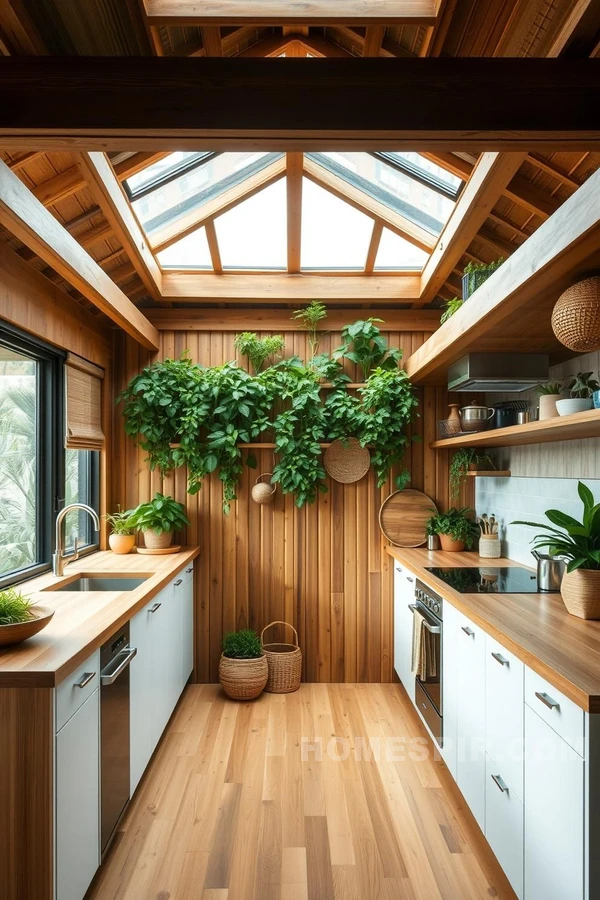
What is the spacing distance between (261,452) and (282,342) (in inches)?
31.6

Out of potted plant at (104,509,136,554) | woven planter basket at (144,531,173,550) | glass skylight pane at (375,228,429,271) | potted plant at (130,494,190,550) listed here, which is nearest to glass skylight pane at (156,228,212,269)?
glass skylight pane at (375,228,429,271)

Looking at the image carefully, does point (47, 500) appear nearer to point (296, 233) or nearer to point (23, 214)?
point (23, 214)

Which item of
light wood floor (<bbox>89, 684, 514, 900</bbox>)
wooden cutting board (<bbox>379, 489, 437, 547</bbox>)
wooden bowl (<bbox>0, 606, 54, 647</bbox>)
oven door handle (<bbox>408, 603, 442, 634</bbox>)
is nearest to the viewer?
wooden bowl (<bbox>0, 606, 54, 647</bbox>)

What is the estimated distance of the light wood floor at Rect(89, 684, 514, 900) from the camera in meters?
2.14

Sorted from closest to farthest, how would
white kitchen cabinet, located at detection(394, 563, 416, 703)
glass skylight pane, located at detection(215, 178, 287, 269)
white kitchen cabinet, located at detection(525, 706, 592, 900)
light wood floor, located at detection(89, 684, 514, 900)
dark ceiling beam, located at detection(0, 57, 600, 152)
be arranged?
white kitchen cabinet, located at detection(525, 706, 592, 900), dark ceiling beam, located at detection(0, 57, 600, 152), light wood floor, located at detection(89, 684, 514, 900), glass skylight pane, located at detection(215, 178, 287, 269), white kitchen cabinet, located at detection(394, 563, 416, 703)

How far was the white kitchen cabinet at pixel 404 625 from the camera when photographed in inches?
141

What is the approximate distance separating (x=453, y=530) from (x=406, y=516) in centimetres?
37

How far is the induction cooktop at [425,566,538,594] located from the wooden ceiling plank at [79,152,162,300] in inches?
95.9

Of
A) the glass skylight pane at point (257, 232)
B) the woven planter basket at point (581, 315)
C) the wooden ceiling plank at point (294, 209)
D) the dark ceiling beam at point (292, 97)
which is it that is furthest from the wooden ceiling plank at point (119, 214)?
the woven planter basket at point (581, 315)

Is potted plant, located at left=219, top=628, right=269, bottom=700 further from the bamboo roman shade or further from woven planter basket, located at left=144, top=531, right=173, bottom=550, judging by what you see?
the bamboo roman shade

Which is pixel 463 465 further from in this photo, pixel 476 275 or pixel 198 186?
pixel 198 186

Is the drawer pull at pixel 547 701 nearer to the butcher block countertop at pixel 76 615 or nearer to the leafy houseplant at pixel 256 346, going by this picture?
the butcher block countertop at pixel 76 615

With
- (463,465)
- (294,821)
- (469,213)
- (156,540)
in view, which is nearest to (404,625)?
(463,465)

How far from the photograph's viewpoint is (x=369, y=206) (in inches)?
133
